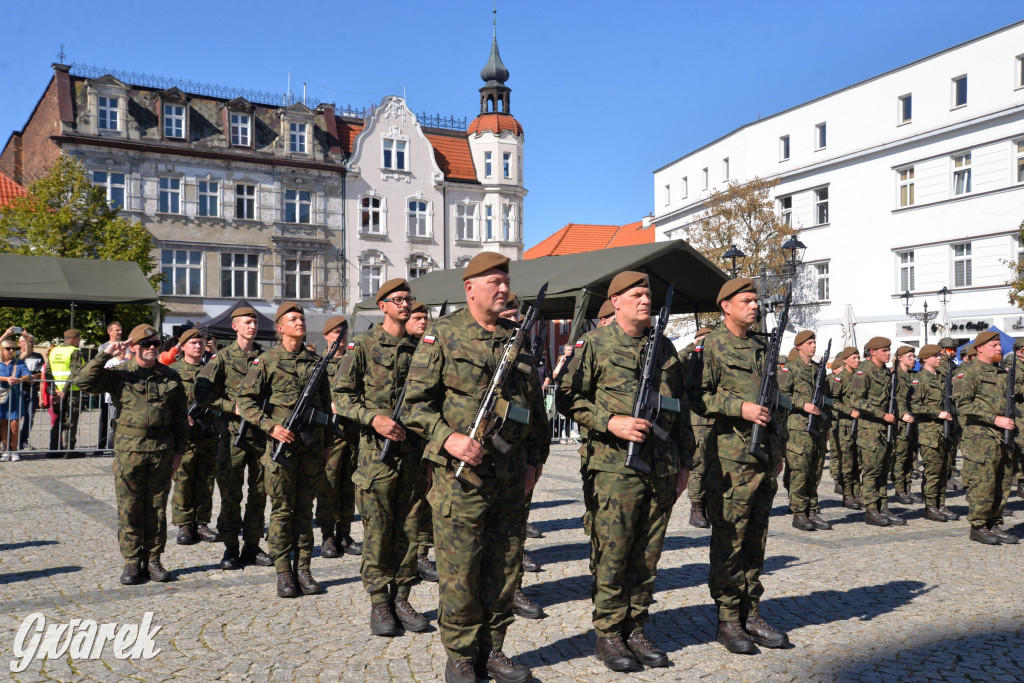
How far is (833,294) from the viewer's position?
36.2 metres

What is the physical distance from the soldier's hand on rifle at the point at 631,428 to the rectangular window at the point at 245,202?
38215 millimetres

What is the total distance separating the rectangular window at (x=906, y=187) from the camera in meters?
32.8

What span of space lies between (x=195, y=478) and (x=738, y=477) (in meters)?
5.58

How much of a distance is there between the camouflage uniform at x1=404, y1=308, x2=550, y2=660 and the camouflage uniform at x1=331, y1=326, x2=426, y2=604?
107 cm

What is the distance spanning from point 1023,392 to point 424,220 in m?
37.3

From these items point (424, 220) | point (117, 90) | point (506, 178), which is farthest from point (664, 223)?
point (117, 90)

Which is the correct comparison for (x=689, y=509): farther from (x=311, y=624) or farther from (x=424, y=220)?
(x=424, y=220)

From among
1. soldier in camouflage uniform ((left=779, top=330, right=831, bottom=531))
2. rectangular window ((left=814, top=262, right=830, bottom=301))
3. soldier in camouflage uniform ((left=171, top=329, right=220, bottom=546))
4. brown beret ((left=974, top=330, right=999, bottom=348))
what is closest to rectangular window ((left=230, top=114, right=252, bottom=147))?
rectangular window ((left=814, top=262, right=830, bottom=301))

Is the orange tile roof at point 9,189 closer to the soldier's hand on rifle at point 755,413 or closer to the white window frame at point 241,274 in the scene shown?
the white window frame at point 241,274

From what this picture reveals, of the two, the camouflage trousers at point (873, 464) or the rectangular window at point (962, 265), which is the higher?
the rectangular window at point (962, 265)

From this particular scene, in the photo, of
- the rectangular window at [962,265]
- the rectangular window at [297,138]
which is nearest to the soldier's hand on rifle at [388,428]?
the rectangular window at [962,265]

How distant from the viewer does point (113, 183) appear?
37.3m

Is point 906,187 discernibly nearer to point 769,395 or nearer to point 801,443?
point 801,443

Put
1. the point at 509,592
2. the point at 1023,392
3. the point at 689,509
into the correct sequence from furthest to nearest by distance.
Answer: the point at 689,509, the point at 1023,392, the point at 509,592
